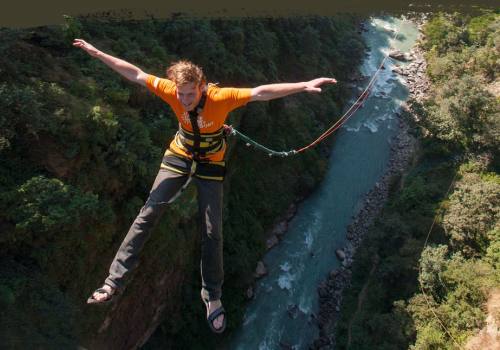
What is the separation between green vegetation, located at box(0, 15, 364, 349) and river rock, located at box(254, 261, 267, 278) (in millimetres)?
813


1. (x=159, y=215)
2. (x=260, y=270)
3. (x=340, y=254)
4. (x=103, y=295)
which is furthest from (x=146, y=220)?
Result: (x=340, y=254)

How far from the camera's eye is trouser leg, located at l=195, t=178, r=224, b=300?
15.5 feet

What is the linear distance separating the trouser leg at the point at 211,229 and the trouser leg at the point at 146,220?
0.28m

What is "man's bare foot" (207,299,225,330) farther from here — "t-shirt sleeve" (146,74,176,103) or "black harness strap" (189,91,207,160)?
"t-shirt sleeve" (146,74,176,103)

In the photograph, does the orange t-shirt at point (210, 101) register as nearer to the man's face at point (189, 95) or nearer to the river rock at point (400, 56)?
the man's face at point (189, 95)

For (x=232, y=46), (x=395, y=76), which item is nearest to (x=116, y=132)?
(x=232, y=46)

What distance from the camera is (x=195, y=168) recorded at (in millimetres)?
4719

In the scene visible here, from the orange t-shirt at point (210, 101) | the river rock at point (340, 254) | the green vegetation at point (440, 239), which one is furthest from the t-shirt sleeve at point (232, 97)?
the river rock at point (340, 254)

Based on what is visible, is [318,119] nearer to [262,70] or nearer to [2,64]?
[262,70]

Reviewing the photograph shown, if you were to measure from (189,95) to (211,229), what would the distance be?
1.49 meters

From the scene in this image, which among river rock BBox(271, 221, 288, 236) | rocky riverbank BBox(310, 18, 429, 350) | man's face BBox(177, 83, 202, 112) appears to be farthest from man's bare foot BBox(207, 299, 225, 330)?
river rock BBox(271, 221, 288, 236)

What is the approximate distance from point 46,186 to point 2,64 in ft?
8.92

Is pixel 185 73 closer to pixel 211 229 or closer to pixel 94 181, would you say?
pixel 211 229

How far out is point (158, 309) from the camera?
1330 cm
